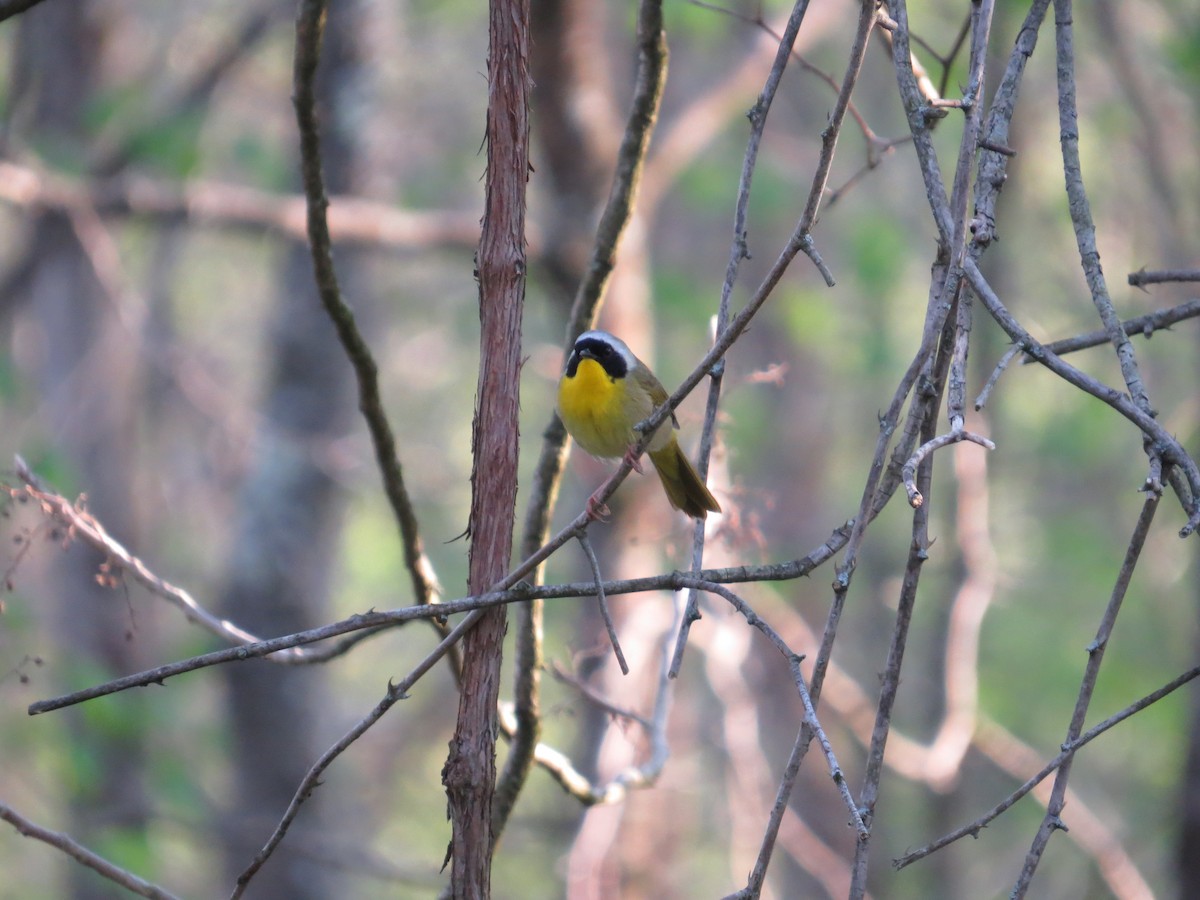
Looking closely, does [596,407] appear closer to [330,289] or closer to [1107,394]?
[330,289]

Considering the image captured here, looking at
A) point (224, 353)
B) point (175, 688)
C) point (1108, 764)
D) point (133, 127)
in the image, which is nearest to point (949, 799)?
point (1108, 764)

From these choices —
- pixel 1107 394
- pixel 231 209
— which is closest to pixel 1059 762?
pixel 1107 394

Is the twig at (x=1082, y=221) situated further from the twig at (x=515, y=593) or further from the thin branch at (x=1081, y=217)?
the twig at (x=515, y=593)

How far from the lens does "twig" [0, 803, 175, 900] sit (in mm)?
1897

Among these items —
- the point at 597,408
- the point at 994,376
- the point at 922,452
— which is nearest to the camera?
the point at 922,452

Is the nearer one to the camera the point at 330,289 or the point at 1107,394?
the point at 1107,394

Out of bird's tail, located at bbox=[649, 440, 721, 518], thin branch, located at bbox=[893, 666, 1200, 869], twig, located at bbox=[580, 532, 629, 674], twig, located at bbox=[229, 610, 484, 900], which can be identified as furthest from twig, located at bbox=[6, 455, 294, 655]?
bird's tail, located at bbox=[649, 440, 721, 518]

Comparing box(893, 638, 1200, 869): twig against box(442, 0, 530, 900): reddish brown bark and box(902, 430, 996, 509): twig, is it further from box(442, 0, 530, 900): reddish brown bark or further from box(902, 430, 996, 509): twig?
box(442, 0, 530, 900): reddish brown bark

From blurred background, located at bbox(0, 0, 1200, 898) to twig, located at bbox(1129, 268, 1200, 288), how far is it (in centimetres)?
88

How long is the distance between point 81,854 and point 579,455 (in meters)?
4.58

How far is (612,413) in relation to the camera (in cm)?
380

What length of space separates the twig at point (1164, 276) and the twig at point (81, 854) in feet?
6.97

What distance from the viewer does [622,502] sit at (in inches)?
261

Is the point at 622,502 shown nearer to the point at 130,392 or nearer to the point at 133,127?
the point at 133,127
